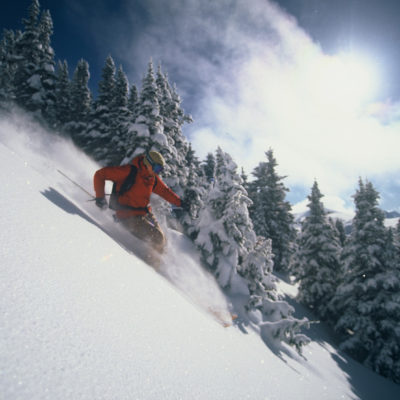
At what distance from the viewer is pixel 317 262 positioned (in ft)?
68.8

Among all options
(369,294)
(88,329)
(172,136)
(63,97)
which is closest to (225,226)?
(88,329)

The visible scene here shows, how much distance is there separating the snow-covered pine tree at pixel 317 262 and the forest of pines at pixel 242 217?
0.29ft

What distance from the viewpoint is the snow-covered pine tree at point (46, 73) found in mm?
23844

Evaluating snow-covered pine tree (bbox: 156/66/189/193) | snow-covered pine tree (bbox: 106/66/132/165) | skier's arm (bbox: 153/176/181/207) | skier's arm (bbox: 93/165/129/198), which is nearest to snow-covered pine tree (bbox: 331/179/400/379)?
snow-covered pine tree (bbox: 156/66/189/193)

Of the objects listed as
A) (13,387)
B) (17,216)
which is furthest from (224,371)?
(17,216)

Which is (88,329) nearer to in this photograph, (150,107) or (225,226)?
(225,226)

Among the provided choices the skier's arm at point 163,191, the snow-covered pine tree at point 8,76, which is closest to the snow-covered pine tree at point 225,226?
the skier's arm at point 163,191

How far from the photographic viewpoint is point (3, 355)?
3.22ft

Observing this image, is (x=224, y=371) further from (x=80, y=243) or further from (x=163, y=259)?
(x=163, y=259)

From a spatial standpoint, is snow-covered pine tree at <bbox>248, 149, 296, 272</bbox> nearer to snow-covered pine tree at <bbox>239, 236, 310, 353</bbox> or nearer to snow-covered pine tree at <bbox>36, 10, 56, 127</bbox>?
snow-covered pine tree at <bbox>239, 236, 310, 353</bbox>

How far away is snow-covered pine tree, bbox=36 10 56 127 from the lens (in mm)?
23844

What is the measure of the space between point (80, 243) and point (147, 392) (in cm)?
165

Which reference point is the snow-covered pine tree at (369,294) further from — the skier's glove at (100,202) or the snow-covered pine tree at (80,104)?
the snow-covered pine tree at (80,104)

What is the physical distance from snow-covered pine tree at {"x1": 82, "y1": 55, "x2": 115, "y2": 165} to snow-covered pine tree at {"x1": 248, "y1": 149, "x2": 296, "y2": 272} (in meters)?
17.7
